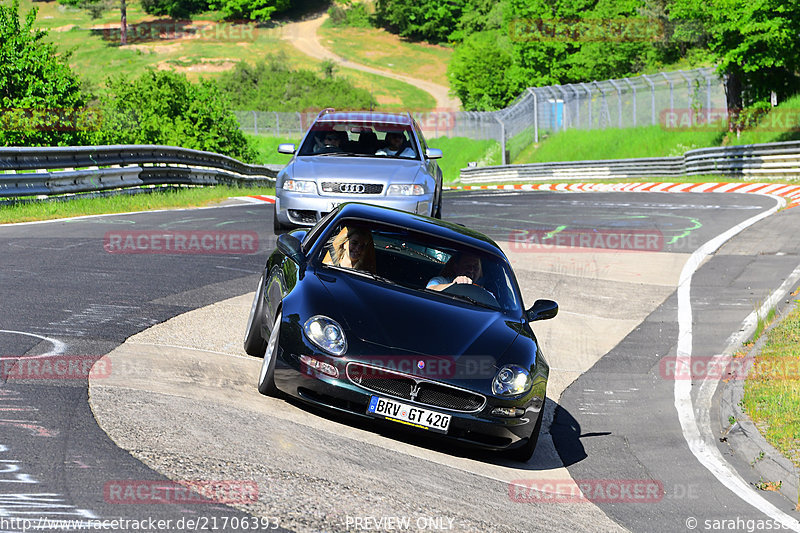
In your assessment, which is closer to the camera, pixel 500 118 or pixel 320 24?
pixel 500 118

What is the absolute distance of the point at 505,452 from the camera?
7051 millimetres

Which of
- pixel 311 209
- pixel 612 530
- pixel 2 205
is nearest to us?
pixel 612 530

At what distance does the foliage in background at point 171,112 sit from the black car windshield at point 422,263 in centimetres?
2630

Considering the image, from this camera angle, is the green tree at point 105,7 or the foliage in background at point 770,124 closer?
the foliage in background at point 770,124

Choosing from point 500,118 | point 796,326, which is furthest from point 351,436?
point 500,118

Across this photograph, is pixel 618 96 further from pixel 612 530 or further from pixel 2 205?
pixel 612 530

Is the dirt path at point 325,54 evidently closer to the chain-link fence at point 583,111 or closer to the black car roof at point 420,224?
the chain-link fence at point 583,111

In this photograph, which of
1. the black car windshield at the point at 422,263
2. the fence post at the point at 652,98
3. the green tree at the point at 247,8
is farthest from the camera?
the green tree at the point at 247,8

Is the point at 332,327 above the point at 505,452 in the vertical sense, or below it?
above

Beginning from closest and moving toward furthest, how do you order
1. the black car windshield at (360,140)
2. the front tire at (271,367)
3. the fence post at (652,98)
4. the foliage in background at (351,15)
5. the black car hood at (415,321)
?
1. the black car hood at (415,321)
2. the front tire at (271,367)
3. the black car windshield at (360,140)
4. the fence post at (652,98)
5. the foliage in background at (351,15)

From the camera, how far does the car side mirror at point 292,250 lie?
763 cm

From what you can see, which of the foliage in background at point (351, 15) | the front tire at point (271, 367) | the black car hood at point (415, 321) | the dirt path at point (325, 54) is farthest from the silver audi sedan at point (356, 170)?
the foliage in background at point (351, 15)

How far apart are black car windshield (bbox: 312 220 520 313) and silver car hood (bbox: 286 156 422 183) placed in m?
4.87

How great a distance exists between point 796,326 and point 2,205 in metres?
13.0
